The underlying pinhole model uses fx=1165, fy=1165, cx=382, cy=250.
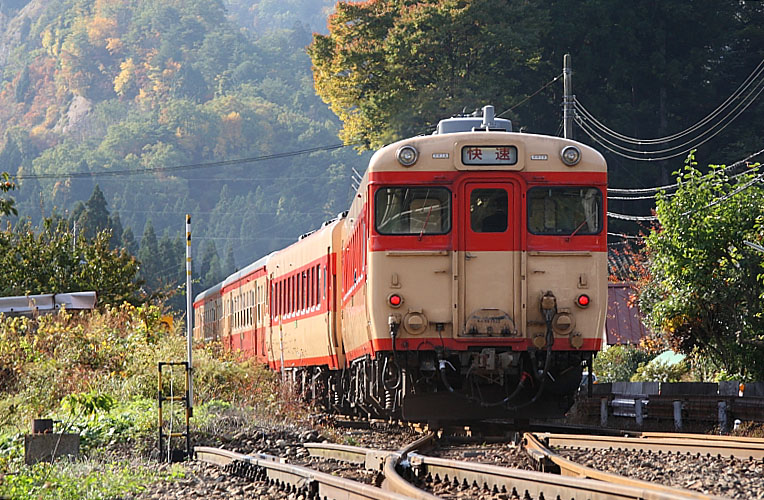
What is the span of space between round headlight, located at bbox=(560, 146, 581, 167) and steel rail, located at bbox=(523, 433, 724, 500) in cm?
310

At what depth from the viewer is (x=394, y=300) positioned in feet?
→ 42.1

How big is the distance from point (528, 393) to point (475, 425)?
77.6 inches

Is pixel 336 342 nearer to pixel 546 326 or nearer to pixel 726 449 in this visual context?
pixel 546 326

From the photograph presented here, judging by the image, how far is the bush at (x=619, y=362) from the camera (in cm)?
3078

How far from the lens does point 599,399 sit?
2036 cm

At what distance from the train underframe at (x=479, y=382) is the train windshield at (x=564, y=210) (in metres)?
1.39

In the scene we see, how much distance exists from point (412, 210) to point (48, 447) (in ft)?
15.2

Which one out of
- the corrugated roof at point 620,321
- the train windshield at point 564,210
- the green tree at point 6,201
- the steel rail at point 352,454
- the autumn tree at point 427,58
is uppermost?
→ the autumn tree at point 427,58

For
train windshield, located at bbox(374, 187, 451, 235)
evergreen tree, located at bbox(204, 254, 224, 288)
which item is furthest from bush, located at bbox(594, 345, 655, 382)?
evergreen tree, located at bbox(204, 254, 224, 288)

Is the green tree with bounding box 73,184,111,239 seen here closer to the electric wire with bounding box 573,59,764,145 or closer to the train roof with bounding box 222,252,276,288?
the electric wire with bounding box 573,59,764,145

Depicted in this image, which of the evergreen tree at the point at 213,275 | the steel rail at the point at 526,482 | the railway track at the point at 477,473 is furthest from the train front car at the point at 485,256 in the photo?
the evergreen tree at the point at 213,275

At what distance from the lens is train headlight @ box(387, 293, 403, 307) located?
12844 millimetres

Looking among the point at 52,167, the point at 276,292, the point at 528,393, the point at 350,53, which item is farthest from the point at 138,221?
the point at 528,393

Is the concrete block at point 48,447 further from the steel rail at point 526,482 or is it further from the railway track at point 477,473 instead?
the steel rail at point 526,482
